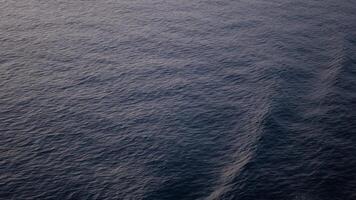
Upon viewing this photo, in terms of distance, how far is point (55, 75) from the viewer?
340ft

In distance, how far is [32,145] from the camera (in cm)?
7888

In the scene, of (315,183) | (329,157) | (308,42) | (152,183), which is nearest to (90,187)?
(152,183)

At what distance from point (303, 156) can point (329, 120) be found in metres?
14.7

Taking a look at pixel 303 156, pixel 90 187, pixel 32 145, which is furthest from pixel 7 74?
pixel 303 156

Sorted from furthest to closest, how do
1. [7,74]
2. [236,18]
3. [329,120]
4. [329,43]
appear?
[236,18] → [329,43] → [7,74] → [329,120]

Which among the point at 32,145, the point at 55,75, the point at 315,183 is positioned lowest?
the point at 315,183

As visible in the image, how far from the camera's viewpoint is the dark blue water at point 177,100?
71.1 meters

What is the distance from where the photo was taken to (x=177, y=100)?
95812 mm

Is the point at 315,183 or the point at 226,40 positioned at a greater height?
the point at 226,40

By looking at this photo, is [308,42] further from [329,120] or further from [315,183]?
[315,183]

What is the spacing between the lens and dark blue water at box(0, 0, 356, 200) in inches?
2798

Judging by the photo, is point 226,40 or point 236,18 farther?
point 236,18

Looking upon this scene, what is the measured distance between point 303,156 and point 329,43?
54.7 metres

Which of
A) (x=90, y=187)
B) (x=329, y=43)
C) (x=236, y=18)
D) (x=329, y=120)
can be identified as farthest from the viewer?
(x=236, y=18)
